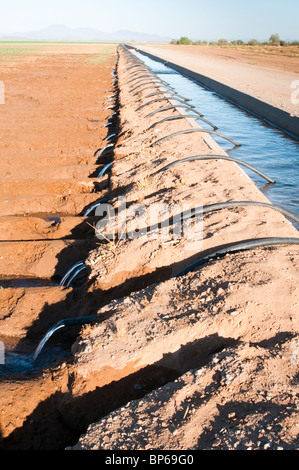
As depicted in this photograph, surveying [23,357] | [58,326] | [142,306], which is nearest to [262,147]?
[142,306]

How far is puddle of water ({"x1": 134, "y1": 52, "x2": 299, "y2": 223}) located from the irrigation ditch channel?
0.28 m

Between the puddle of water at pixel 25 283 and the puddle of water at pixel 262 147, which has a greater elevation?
the puddle of water at pixel 262 147

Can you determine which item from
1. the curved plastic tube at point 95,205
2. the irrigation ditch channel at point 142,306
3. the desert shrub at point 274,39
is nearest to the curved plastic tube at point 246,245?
the irrigation ditch channel at point 142,306

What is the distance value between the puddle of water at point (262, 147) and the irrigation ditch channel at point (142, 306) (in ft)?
0.92

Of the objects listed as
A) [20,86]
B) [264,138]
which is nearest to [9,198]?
[264,138]

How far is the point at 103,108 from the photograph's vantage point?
13.8 m

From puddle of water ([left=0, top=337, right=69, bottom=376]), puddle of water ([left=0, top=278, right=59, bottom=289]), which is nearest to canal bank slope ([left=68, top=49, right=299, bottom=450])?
puddle of water ([left=0, top=337, right=69, bottom=376])

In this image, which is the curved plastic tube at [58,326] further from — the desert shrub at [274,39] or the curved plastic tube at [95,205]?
Answer: the desert shrub at [274,39]

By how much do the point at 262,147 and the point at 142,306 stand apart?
23.1ft

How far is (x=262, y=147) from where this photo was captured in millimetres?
9477

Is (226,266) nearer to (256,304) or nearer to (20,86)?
(256,304)

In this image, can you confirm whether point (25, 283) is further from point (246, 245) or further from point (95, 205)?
point (246, 245)

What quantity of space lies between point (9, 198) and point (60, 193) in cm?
91

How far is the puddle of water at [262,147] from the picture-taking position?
690 cm
